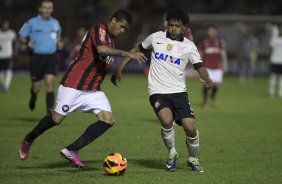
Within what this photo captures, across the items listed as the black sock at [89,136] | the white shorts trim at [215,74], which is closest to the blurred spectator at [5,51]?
the white shorts trim at [215,74]

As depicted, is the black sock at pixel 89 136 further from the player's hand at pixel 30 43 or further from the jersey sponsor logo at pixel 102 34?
the player's hand at pixel 30 43

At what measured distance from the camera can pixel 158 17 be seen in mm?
37125

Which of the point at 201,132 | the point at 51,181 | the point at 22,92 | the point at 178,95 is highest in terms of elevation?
the point at 178,95

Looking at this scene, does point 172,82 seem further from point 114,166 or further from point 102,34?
point 114,166

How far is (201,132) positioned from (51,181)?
6430 millimetres

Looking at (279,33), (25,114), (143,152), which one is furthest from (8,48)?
(143,152)

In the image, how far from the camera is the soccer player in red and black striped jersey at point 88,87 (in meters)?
9.20

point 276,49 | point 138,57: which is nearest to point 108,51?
point 138,57

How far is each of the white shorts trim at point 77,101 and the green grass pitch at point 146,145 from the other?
863 mm

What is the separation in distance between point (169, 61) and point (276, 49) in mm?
14897

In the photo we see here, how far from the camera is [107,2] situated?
126 ft

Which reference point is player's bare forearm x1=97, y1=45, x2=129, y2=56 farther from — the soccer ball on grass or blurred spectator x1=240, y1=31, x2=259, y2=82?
blurred spectator x1=240, y1=31, x2=259, y2=82

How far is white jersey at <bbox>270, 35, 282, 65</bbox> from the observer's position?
2355 cm

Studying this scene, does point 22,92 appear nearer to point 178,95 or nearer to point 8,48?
point 8,48
